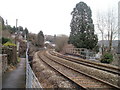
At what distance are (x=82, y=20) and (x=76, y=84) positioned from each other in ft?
92.3

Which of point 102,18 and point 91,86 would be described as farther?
point 102,18

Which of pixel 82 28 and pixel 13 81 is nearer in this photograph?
pixel 13 81

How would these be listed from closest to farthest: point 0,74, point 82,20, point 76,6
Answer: point 0,74 → point 82,20 → point 76,6

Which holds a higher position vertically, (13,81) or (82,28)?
(82,28)

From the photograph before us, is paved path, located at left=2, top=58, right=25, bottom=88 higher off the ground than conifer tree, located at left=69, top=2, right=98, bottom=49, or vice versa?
conifer tree, located at left=69, top=2, right=98, bottom=49

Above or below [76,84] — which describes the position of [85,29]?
above

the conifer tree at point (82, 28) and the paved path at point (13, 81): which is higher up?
the conifer tree at point (82, 28)

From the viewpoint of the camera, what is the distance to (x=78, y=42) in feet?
100

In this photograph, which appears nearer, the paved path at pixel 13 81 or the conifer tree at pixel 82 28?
the paved path at pixel 13 81

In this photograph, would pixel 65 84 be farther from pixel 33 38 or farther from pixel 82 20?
pixel 33 38

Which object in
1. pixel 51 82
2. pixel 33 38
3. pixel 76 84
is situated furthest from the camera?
pixel 33 38

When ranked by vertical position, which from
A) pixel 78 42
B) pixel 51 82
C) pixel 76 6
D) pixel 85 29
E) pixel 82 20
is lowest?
pixel 51 82

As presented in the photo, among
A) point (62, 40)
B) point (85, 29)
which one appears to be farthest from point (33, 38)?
point (85, 29)

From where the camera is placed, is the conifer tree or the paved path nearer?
the paved path
